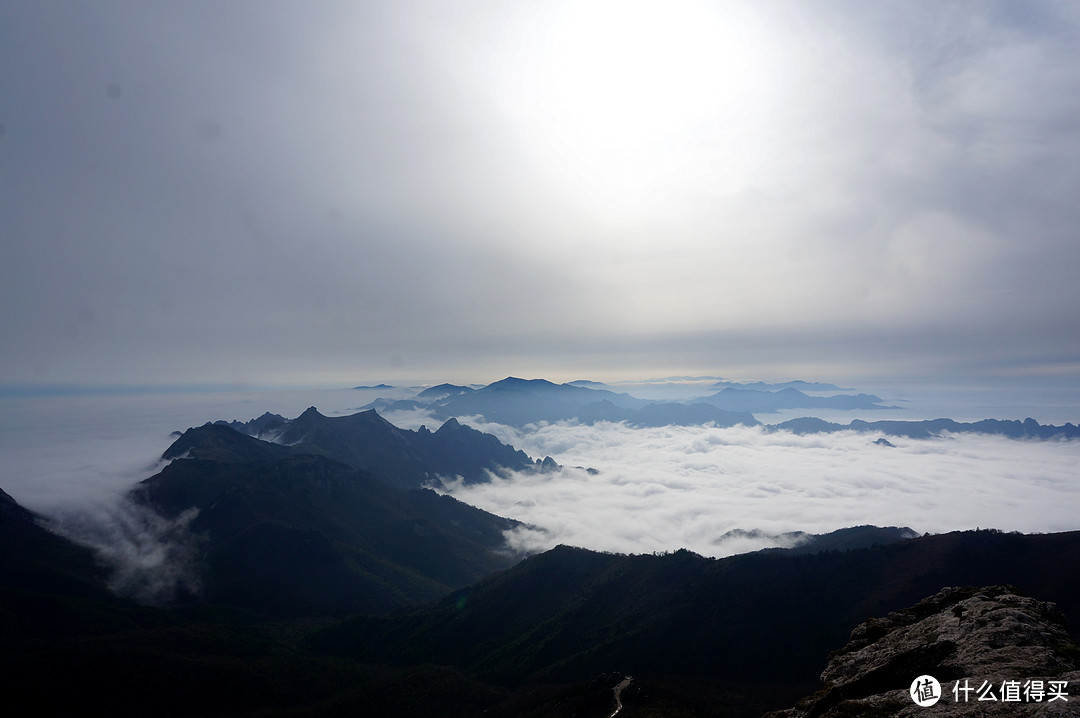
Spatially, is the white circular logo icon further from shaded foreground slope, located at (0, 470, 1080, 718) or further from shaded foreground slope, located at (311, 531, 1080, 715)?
shaded foreground slope, located at (311, 531, 1080, 715)

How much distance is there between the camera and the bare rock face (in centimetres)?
2003

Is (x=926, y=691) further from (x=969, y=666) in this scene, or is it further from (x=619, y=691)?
(x=619, y=691)

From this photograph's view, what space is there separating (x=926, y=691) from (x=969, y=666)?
13.3ft

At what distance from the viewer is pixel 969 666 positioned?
973 inches

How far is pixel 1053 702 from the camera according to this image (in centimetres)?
1764

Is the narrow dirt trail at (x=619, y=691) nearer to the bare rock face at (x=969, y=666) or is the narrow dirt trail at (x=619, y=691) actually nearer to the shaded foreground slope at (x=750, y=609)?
the shaded foreground slope at (x=750, y=609)

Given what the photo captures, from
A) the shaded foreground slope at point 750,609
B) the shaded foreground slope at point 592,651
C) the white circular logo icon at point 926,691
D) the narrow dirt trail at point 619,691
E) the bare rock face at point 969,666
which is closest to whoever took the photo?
the bare rock face at point 969,666

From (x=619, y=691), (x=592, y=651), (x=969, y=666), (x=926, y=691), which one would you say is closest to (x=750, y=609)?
(x=592, y=651)

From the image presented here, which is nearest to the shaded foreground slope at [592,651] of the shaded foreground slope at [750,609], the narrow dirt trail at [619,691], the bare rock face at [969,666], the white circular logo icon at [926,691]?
the shaded foreground slope at [750,609]

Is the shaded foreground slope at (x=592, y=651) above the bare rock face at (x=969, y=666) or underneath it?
underneath

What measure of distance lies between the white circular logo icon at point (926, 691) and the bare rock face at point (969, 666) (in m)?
0.21

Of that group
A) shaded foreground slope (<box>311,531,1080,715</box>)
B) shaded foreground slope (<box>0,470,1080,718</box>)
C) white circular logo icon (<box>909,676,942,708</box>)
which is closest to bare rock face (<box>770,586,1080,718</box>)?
white circular logo icon (<box>909,676,942,708</box>)

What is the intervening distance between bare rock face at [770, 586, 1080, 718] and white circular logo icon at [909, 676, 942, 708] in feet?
0.70

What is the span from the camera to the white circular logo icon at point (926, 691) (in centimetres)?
2206
